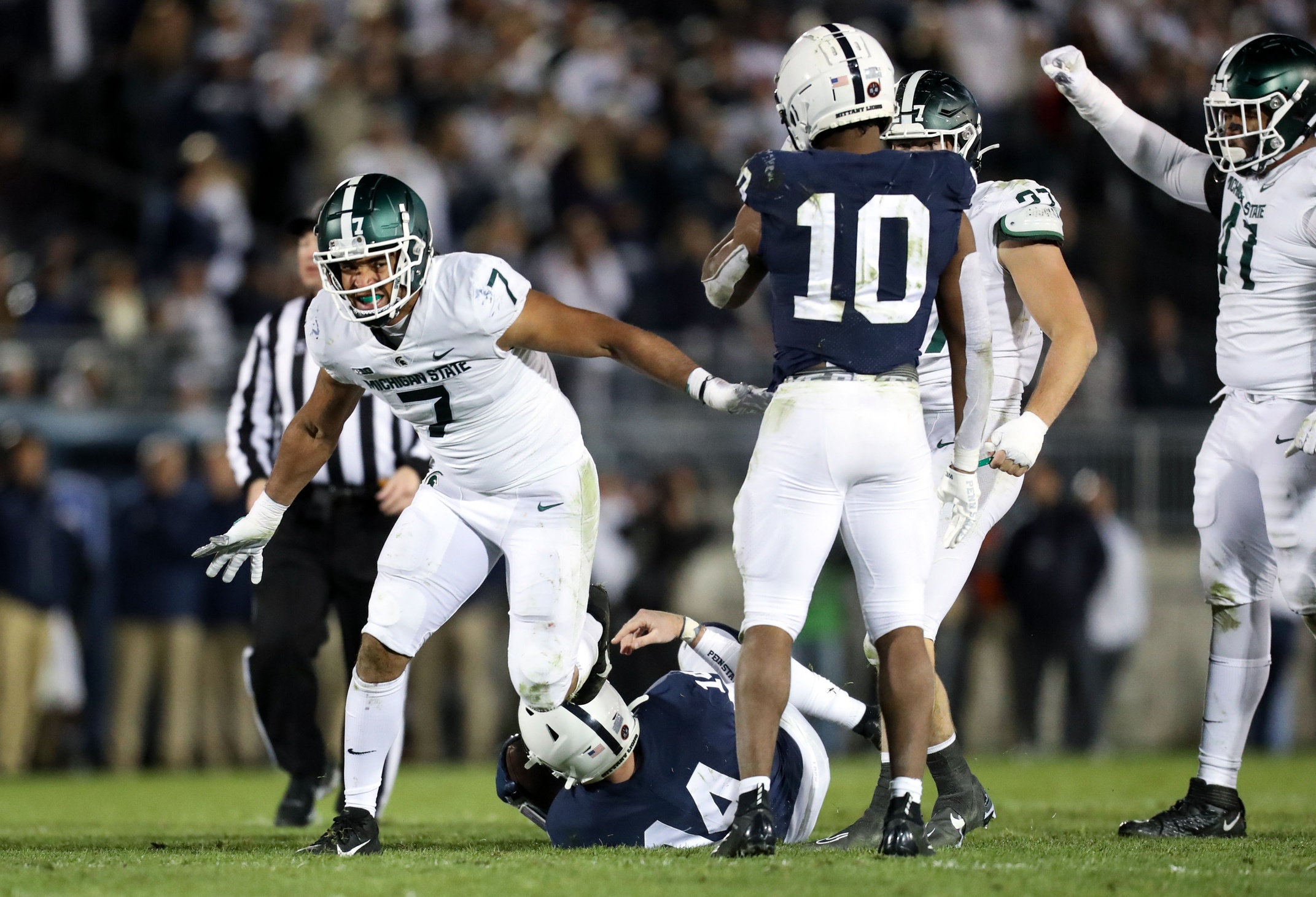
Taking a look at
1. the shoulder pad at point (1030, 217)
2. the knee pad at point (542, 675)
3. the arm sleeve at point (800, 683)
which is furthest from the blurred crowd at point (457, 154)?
the shoulder pad at point (1030, 217)

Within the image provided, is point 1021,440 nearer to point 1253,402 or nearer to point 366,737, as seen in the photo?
point 1253,402

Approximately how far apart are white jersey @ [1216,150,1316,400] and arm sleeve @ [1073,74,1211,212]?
0.89 feet

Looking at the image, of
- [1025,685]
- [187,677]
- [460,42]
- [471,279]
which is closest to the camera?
[471,279]

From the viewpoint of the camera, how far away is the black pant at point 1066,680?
12273mm

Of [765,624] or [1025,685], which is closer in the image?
[765,624]

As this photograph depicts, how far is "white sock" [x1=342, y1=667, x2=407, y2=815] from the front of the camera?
5246mm

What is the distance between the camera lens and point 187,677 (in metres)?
11.4

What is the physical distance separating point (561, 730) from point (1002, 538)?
312 inches

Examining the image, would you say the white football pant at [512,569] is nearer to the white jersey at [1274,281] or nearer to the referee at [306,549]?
the referee at [306,549]

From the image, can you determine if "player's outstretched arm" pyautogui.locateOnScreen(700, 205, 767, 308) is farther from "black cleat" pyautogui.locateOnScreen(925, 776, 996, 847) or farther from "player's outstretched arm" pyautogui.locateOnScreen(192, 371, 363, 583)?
"black cleat" pyautogui.locateOnScreen(925, 776, 996, 847)

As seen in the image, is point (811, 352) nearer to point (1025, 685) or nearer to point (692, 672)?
point (692, 672)

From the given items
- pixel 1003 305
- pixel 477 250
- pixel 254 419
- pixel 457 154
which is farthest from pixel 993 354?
pixel 457 154

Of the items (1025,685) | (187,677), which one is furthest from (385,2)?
(1025,685)

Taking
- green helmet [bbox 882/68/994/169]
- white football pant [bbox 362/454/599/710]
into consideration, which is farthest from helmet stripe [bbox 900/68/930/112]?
white football pant [bbox 362/454/599/710]
